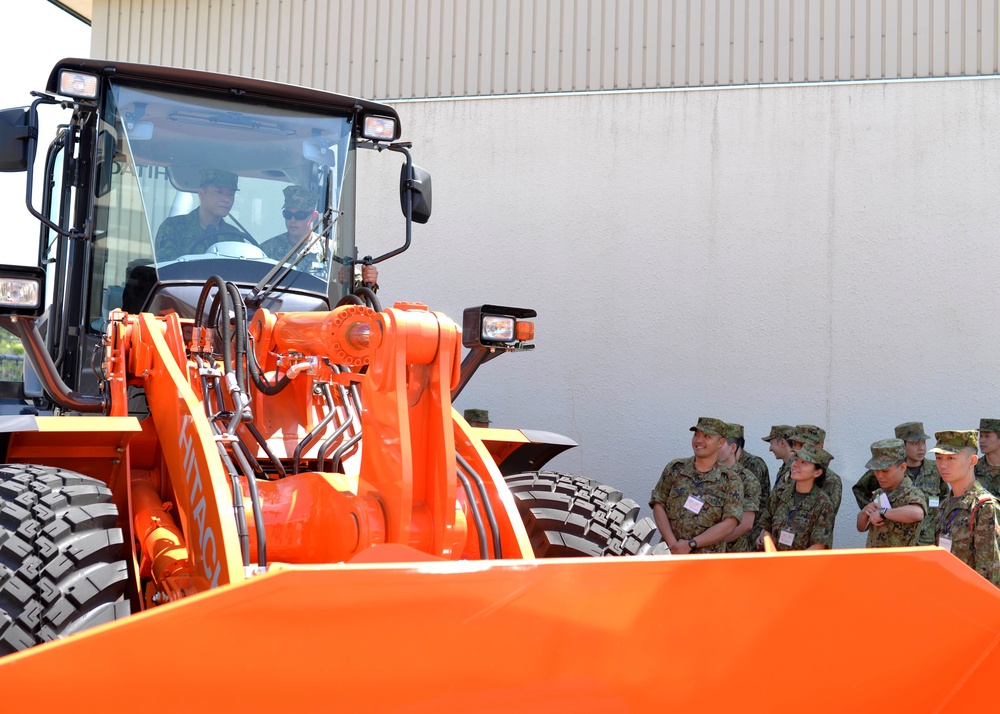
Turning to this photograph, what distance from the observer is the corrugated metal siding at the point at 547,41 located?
8930 mm

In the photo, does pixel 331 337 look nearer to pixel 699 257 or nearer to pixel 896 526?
pixel 896 526

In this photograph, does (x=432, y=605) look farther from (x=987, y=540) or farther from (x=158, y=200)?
(x=987, y=540)

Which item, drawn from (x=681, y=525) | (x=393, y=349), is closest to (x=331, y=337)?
(x=393, y=349)

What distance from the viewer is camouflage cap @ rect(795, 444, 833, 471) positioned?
7363 mm

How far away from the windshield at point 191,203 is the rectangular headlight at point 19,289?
2.74 ft

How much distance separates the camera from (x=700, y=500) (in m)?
7.05

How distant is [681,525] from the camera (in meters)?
7.14

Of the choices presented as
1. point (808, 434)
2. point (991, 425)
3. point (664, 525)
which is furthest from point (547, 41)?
point (991, 425)

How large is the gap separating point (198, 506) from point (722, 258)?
7.05 meters

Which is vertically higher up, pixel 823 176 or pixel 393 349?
pixel 823 176

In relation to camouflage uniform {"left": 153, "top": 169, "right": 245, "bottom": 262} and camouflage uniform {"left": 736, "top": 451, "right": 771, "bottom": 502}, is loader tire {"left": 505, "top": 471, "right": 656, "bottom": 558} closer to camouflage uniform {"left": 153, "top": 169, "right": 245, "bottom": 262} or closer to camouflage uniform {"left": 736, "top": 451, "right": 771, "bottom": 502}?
camouflage uniform {"left": 153, "top": 169, "right": 245, "bottom": 262}

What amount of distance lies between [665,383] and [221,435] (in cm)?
652

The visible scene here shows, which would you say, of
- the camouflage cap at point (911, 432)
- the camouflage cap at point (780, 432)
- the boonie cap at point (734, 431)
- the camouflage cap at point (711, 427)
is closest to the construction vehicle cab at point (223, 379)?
the camouflage cap at point (711, 427)

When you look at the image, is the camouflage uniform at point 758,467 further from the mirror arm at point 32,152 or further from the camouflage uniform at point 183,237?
the mirror arm at point 32,152
